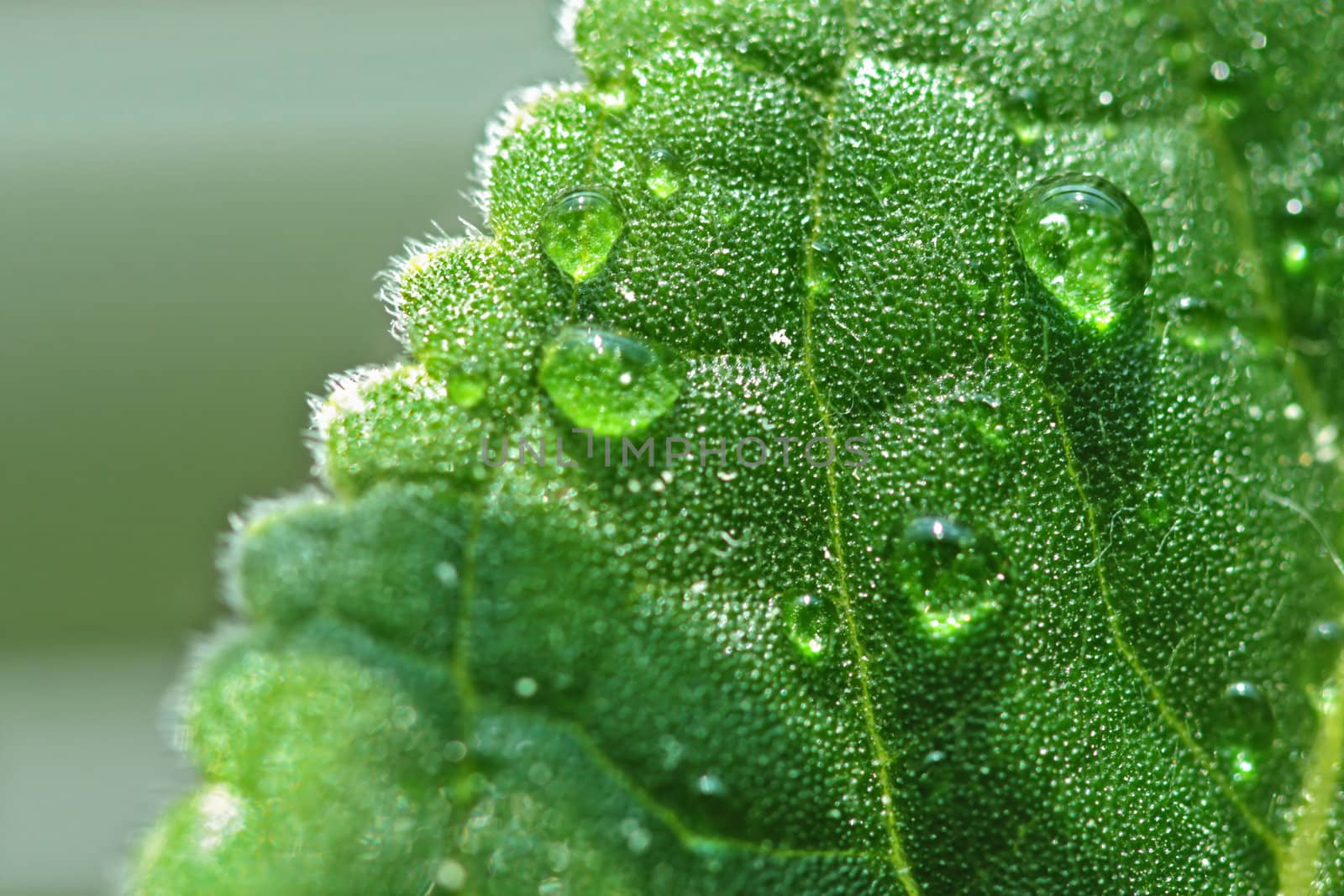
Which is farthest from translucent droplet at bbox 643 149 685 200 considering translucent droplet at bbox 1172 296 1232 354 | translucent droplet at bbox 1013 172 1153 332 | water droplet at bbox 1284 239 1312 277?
water droplet at bbox 1284 239 1312 277

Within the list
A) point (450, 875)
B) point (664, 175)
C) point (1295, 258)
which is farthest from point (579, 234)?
point (1295, 258)

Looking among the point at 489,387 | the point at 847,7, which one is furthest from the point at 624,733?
the point at 847,7

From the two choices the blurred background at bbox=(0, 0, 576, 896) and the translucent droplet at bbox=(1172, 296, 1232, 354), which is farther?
the blurred background at bbox=(0, 0, 576, 896)

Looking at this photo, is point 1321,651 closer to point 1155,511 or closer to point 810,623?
point 1155,511

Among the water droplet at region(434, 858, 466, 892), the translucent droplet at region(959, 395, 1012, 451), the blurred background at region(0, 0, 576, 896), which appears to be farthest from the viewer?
the blurred background at region(0, 0, 576, 896)

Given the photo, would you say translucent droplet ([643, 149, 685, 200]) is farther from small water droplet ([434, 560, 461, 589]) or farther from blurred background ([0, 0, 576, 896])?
blurred background ([0, 0, 576, 896])

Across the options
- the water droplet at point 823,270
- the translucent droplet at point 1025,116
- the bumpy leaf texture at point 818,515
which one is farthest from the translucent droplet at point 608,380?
the translucent droplet at point 1025,116

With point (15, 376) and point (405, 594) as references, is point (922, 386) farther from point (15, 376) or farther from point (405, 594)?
point (15, 376)
